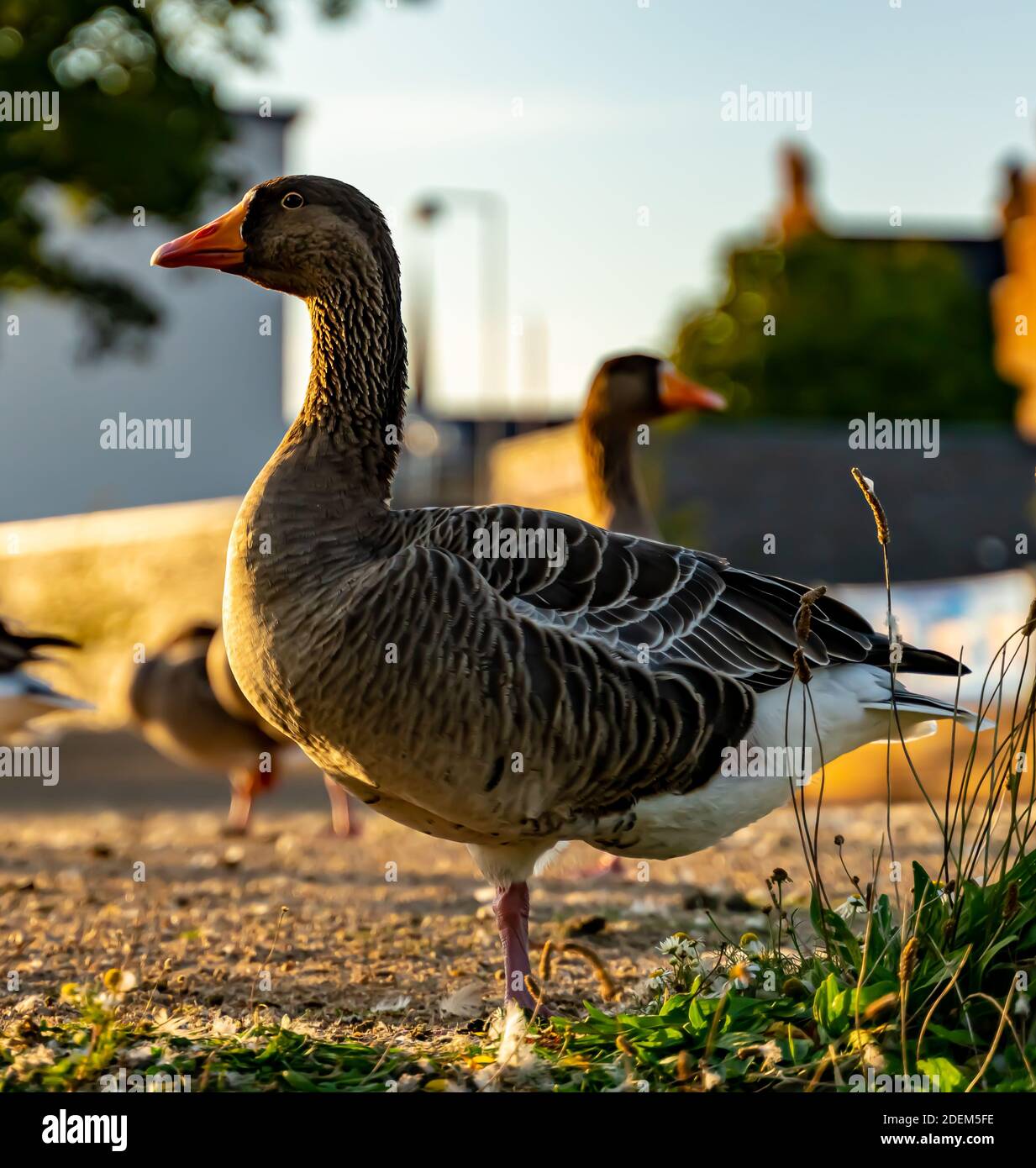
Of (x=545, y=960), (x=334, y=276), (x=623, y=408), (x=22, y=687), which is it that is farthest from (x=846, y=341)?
(x=545, y=960)

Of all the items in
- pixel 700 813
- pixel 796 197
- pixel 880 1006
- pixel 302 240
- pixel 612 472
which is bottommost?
pixel 880 1006

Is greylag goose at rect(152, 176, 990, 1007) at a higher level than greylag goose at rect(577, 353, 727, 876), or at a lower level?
lower

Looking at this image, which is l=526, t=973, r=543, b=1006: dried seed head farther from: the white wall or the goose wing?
the white wall

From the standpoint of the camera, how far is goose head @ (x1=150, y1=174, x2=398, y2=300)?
5.01 m

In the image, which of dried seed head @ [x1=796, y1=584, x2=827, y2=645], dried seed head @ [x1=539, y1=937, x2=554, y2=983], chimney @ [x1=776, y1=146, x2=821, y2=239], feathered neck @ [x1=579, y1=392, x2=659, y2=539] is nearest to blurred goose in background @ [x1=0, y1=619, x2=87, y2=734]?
feathered neck @ [x1=579, y1=392, x2=659, y2=539]

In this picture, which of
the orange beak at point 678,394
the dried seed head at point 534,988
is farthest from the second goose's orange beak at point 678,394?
the dried seed head at point 534,988

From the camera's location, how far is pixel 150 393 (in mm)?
38656

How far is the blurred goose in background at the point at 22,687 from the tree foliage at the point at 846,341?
40.2m

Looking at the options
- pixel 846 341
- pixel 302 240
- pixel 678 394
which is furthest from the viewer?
pixel 846 341

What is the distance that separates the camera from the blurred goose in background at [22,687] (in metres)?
8.27

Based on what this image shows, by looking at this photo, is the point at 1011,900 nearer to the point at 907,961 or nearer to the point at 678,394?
the point at 907,961

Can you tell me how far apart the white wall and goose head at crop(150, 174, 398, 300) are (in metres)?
31.9

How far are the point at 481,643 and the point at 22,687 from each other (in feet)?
15.8
